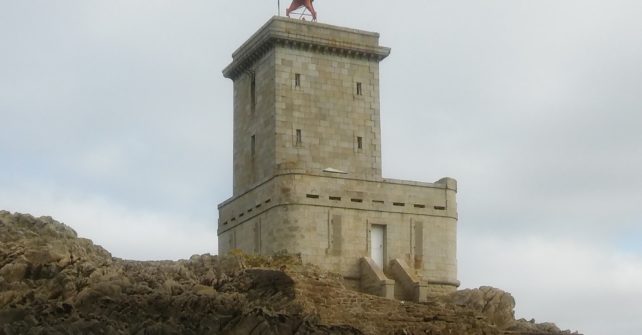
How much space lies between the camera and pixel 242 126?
5744 centimetres

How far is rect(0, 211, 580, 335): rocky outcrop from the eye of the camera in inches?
1655

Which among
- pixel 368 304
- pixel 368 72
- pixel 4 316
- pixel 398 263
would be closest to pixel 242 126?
pixel 368 72

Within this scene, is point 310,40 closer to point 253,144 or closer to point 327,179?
point 253,144

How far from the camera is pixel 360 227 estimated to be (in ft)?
172

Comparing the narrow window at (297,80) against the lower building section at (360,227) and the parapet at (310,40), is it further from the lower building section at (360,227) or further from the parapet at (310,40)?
the lower building section at (360,227)

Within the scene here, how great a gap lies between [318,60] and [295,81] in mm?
1357

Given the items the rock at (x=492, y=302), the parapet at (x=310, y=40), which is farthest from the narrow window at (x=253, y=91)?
the rock at (x=492, y=302)

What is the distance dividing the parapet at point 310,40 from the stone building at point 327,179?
40 mm

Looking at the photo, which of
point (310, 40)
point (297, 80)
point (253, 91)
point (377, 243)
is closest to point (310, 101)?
point (297, 80)

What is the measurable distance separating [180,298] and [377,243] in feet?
38.4

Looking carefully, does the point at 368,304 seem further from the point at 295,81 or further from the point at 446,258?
the point at 295,81

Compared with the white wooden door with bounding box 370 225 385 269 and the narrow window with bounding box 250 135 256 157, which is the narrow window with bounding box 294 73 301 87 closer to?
the narrow window with bounding box 250 135 256 157

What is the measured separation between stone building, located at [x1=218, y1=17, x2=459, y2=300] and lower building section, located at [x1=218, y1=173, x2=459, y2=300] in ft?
0.12

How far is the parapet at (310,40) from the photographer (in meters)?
54.9
